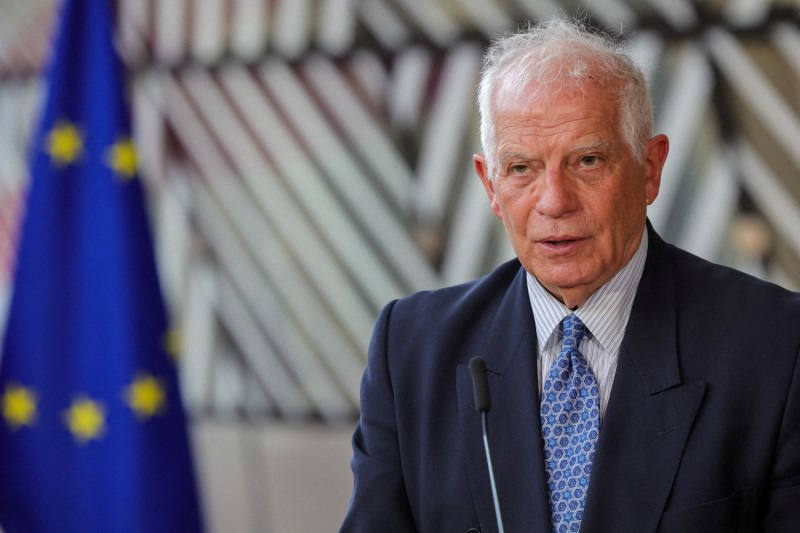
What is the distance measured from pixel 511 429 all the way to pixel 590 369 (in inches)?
6.3

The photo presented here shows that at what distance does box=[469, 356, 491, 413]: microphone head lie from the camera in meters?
1.39

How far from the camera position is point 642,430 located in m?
1.53

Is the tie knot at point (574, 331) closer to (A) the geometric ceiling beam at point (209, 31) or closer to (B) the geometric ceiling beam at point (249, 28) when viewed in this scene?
(B) the geometric ceiling beam at point (249, 28)

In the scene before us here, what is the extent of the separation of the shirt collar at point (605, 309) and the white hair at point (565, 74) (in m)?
0.19

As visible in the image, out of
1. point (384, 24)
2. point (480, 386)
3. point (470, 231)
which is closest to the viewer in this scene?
point (480, 386)

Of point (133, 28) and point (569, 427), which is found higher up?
point (133, 28)

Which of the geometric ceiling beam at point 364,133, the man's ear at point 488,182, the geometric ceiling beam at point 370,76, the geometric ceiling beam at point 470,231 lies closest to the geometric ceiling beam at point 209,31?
the geometric ceiling beam at point 364,133

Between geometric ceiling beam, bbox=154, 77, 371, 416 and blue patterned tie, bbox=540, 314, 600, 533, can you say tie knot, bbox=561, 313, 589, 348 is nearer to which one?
blue patterned tie, bbox=540, 314, 600, 533

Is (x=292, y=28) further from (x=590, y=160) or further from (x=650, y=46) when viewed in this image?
(x=590, y=160)

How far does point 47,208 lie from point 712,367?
219 cm

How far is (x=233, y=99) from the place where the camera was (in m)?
3.84

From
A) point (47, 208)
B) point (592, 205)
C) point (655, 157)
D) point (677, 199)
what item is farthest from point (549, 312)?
point (47, 208)

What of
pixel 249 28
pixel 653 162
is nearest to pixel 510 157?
pixel 653 162

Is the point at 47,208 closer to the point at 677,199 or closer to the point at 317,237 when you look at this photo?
the point at 317,237
